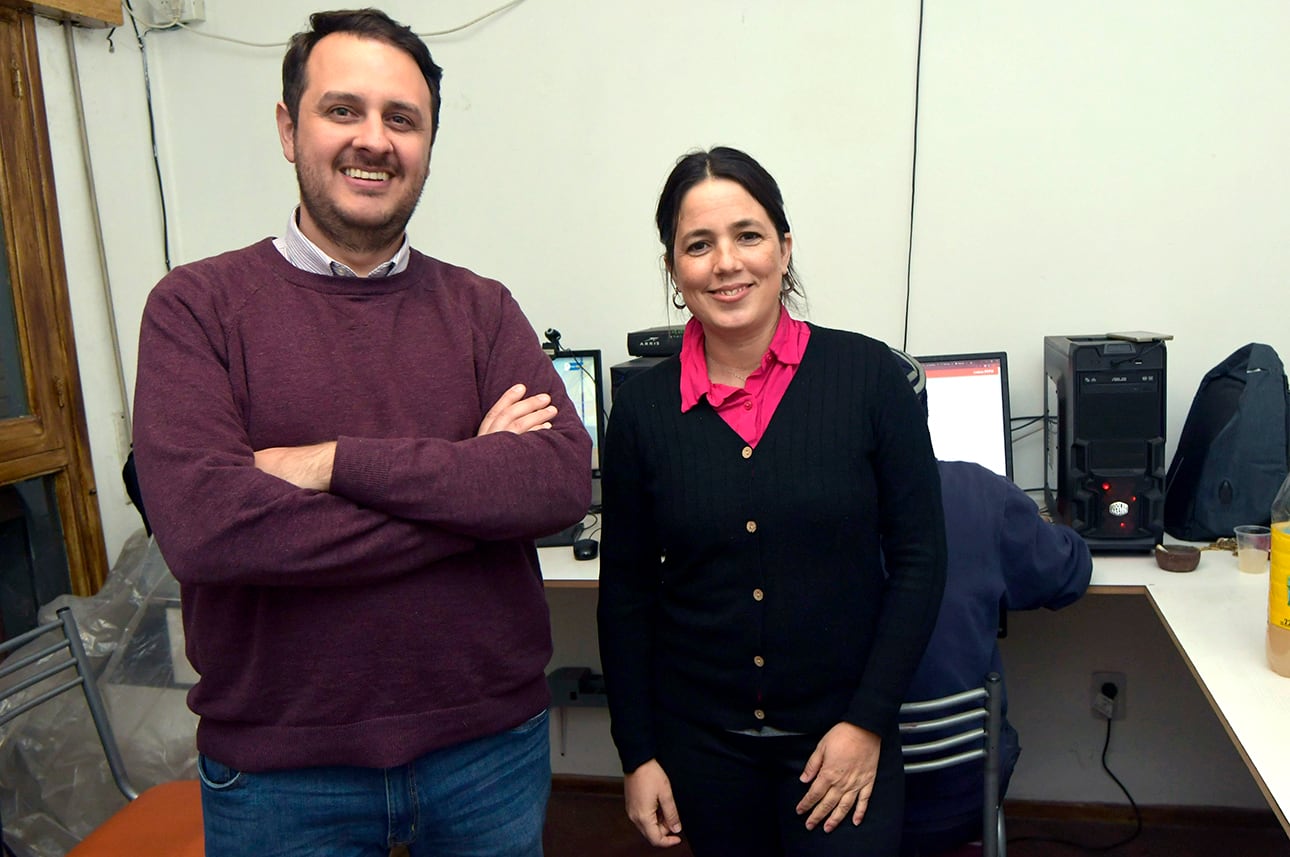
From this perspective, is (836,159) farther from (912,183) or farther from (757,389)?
(757,389)

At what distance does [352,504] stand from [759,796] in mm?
669

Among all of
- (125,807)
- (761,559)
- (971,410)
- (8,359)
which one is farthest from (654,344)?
(8,359)

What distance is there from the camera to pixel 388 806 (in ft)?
3.81

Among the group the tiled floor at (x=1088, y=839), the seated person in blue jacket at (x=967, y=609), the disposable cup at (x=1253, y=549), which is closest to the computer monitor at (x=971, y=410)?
the disposable cup at (x=1253, y=549)

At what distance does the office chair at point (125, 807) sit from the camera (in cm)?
167

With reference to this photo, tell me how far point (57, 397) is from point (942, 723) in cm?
236

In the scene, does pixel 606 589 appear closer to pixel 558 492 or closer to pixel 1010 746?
pixel 558 492

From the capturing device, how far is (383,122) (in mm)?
1235

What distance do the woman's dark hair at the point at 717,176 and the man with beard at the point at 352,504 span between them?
328mm

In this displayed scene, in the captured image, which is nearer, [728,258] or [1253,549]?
[728,258]

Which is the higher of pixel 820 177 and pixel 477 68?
pixel 477 68

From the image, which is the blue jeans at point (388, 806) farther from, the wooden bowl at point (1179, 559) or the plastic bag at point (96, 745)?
the wooden bowl at point (1179, 559)

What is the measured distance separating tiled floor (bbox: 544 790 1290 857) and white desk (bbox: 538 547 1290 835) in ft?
2.87

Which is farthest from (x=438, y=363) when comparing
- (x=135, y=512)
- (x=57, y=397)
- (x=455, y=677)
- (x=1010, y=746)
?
(x=135, y=512)
